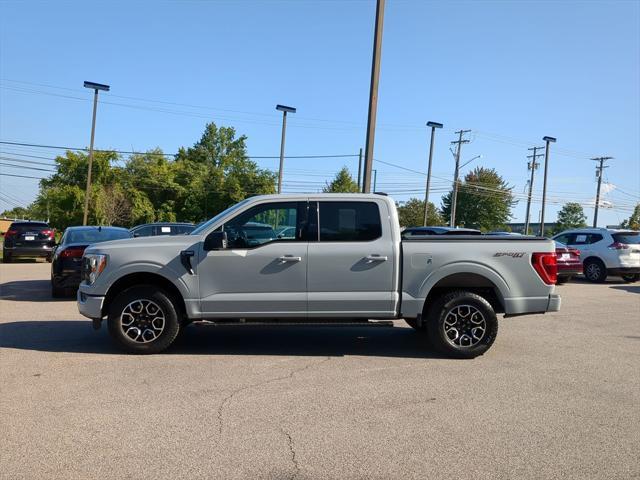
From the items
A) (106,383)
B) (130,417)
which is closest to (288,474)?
(130,417)

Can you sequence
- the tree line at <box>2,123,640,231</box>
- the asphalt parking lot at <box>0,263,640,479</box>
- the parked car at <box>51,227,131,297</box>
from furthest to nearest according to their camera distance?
the tree line at <box>2,123,640,231</box>, the parked car at <box>51,227,131,297</box>, the asphalt parking lot at <box>0,263,640,479</box>

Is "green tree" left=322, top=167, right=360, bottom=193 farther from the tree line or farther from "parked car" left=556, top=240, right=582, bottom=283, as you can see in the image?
"parked car" left=556, top=240, right=582, bottom=283

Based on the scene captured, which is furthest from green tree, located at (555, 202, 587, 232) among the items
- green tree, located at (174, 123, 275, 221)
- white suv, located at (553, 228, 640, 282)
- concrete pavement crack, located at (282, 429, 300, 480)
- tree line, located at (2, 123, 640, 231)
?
concrete pavement crack, located at (282, 429, 300, 480)

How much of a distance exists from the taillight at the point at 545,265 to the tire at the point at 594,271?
12579 millimetres

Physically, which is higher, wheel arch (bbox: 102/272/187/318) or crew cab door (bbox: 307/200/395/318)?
crew cab door (bbox: 307/200/395/318)

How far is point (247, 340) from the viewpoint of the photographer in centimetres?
748

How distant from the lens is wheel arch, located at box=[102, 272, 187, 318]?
21.4 feet

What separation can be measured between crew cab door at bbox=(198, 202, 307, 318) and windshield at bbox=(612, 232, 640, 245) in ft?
48.0

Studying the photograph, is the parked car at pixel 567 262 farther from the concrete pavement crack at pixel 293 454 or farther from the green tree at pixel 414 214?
the green tree at pixel 414 214

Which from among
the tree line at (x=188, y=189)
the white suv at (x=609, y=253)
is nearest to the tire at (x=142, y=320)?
the white suv at (x=609, y=253)

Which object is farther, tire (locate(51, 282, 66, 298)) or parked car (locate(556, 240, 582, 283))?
parked car (locate(556, 240, 582, 283))

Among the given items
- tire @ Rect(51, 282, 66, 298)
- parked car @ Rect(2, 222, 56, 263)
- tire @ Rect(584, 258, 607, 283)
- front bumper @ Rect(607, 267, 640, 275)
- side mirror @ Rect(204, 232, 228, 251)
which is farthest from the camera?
parked car @ Rect(2, 222, 56, 263)

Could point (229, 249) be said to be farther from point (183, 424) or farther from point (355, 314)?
point (183, 424)

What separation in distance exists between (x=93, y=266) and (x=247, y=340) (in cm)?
228
